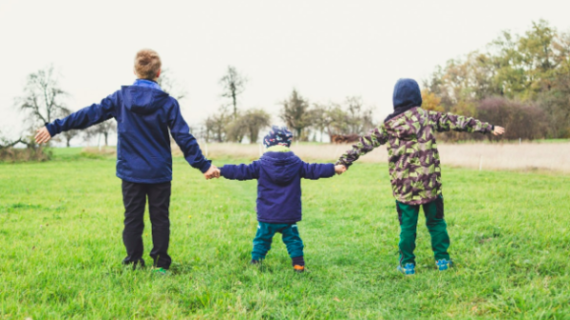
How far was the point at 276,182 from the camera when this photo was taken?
426 centimetres

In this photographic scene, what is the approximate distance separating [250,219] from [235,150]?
24015 mm

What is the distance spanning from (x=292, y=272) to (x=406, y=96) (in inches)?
86.3

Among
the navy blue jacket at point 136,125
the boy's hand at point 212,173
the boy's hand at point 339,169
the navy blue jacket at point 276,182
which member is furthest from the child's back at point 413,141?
the navy blue jacket at point 136,125

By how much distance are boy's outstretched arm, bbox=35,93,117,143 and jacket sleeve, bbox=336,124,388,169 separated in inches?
98.4

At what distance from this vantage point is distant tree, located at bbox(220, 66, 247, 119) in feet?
160

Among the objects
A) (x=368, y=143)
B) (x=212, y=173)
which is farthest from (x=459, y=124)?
(x=212, y=173)

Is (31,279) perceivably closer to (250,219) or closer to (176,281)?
(176,281)

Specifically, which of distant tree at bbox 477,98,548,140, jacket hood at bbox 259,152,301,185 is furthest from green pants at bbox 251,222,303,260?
distant tree at bbox 477,98,548,140

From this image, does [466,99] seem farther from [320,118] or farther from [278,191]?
[278,191]

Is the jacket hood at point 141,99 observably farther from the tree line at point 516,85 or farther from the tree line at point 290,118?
the tree line at point 290,118

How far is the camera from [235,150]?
3100 cm

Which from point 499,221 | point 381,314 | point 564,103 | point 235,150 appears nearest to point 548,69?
point 564,103

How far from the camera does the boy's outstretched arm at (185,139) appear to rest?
399cm

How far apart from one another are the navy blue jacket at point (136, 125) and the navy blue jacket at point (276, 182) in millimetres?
779
